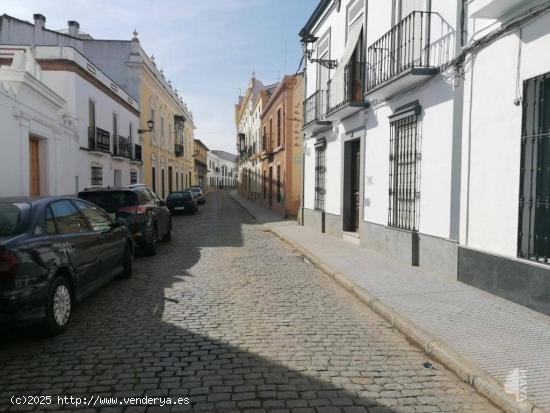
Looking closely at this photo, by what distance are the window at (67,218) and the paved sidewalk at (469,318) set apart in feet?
12.7

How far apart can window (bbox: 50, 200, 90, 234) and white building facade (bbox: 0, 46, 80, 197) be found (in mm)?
6192

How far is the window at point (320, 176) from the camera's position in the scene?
541 inches

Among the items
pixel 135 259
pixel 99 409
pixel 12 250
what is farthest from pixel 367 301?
pixel 135 259

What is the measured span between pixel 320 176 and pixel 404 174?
5901 millimetres

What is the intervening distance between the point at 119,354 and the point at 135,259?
17.9 ft

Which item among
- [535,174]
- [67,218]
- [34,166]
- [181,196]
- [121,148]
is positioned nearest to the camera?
[535,174]

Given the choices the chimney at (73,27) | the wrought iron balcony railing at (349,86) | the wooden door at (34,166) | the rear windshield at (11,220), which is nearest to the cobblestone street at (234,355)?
the rear windshield at (11,220)

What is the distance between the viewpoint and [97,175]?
18.5 m

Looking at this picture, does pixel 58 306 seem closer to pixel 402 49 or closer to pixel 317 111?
pixel 402 49

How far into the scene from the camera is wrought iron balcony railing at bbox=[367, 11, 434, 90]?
7426mm

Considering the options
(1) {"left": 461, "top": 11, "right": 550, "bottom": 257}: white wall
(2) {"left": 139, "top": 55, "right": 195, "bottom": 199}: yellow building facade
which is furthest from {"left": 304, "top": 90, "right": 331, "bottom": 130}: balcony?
(2) {"left": 139, "top": 55, "right": 195, "bottom": 199}: yellow building facade

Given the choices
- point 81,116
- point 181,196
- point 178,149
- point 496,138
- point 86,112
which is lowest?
point 181,196

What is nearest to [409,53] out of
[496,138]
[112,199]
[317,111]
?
[496,138]

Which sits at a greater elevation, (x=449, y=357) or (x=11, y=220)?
(x=11, y=220)
